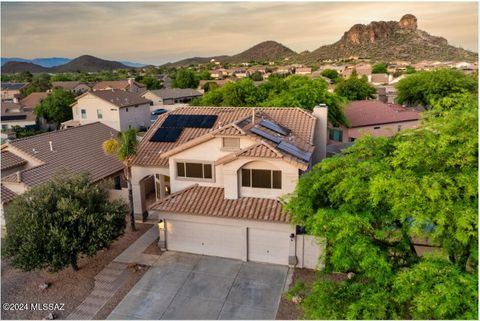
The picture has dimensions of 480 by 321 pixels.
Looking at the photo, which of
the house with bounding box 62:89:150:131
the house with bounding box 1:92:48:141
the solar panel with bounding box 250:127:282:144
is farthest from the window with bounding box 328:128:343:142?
the house with bounding box 1:92:48:141

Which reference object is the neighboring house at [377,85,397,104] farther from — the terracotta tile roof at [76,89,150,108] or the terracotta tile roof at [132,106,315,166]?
the terracotta tile roof at [132,106,315,166]

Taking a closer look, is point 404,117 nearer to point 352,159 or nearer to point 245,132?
point 245,132

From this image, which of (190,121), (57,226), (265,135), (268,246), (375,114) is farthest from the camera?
(375,114)

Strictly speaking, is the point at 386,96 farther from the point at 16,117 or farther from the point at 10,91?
the point at 10,91

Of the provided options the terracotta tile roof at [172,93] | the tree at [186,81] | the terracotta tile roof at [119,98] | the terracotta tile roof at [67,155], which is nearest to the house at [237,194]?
the terracotta tile roof at [67,155]

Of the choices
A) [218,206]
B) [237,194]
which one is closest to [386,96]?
[237,194]

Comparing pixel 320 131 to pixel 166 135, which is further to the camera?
pixel 320 131
